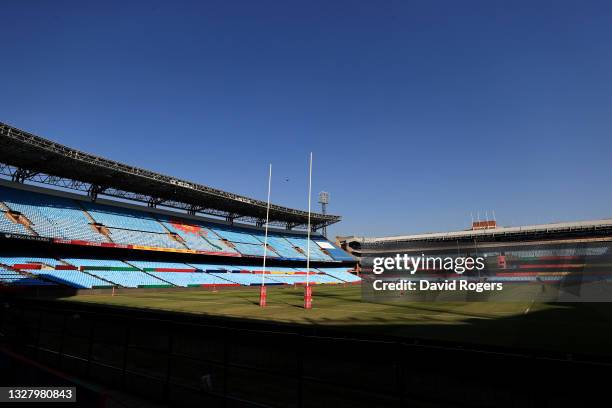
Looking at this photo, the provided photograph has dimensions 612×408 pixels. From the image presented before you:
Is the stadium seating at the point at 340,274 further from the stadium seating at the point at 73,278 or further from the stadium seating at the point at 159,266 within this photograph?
the stadium seating at the point at 73,278

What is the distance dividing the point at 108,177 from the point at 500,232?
90.6 m

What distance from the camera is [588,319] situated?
20875 millimetres

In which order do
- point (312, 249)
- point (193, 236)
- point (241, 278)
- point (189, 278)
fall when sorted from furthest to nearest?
point (312, 249)
point (193, 236)
point (241, 278)
point (189, 278)

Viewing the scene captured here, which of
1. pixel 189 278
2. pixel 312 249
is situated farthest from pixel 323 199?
pixel 189 278

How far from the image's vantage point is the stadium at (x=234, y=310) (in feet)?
17.3

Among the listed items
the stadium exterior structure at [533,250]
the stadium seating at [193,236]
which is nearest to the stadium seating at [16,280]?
the stadium seating at [193,236]

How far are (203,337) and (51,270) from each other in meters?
42.0

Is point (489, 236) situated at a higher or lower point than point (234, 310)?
higher

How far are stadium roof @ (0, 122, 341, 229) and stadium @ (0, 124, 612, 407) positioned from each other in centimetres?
26

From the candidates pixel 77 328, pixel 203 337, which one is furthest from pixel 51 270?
pixel 203 337

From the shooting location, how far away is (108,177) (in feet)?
161

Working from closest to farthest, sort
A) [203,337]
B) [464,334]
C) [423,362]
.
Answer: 1. [423,362]
2. [203,337]
3. [464,334]

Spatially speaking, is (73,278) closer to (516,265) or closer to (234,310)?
(234,310)

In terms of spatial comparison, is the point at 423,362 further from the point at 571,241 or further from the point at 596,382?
the point at 571,241
